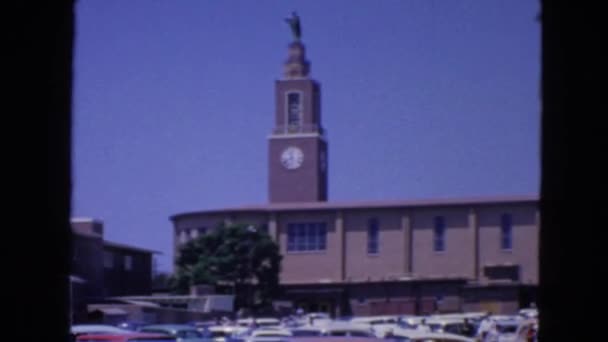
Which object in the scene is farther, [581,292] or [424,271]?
[424,271]

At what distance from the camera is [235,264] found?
50469 millimetres

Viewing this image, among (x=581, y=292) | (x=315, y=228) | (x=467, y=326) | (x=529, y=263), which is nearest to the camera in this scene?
(x=581, y=292)

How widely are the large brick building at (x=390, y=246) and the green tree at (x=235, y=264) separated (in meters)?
6.27

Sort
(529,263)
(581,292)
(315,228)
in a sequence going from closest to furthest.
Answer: (581,292) → (529,263) → (315,228)

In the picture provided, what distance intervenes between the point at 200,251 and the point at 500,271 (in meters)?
15.6

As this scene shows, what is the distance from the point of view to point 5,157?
12.9 feet

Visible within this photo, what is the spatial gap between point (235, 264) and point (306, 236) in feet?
42.2

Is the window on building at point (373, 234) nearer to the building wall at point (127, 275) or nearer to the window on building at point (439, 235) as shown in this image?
the window on building at point (439, 235)

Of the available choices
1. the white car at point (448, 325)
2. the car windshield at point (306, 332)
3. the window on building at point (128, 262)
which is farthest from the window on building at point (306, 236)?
the car windshield at point (306, 332)

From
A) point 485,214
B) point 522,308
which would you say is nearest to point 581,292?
point 522,308

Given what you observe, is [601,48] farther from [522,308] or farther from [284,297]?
[284,297]

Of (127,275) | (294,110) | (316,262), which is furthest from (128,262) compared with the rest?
(294,110)

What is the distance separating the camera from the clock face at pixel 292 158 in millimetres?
68688

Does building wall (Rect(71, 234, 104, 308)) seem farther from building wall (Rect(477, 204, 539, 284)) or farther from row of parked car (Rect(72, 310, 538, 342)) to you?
building wall (Rect(477, 204, 539, 284))
